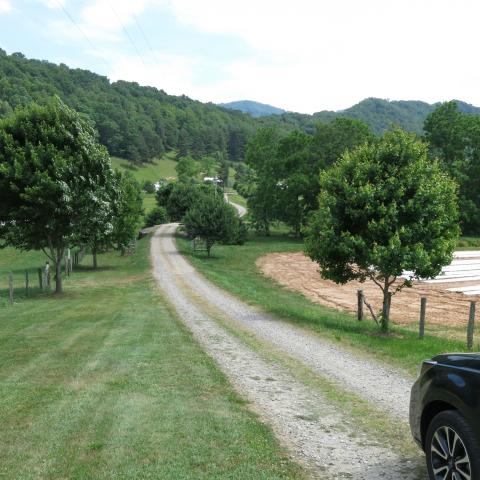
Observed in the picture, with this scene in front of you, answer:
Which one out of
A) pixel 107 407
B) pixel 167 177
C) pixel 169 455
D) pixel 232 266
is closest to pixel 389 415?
pixel 169 455

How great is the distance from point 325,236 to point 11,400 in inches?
492


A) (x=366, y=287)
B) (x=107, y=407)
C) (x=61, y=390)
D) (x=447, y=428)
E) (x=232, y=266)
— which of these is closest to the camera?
(x=447, y=428)

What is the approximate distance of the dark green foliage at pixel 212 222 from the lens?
181ft

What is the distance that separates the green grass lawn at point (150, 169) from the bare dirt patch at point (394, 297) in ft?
411

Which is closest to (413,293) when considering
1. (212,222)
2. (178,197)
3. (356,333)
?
(356,333)

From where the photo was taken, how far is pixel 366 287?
37688 millimetres

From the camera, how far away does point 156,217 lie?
102m

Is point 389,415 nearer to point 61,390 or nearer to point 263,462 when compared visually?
point 263,462

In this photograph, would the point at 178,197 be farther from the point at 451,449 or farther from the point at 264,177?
the point at 451,449

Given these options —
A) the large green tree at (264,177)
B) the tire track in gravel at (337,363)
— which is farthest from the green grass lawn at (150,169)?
the tire track in gravel at (337,363)

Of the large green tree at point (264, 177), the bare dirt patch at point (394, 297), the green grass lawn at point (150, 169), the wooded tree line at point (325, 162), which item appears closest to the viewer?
the bare dirt patch at point (394, 297)

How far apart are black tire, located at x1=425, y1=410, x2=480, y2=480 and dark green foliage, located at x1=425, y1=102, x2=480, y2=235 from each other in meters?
73.3

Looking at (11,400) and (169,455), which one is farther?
(11,400)

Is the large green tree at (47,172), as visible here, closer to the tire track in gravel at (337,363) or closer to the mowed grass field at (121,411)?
the mowed grass field at (121,411)
